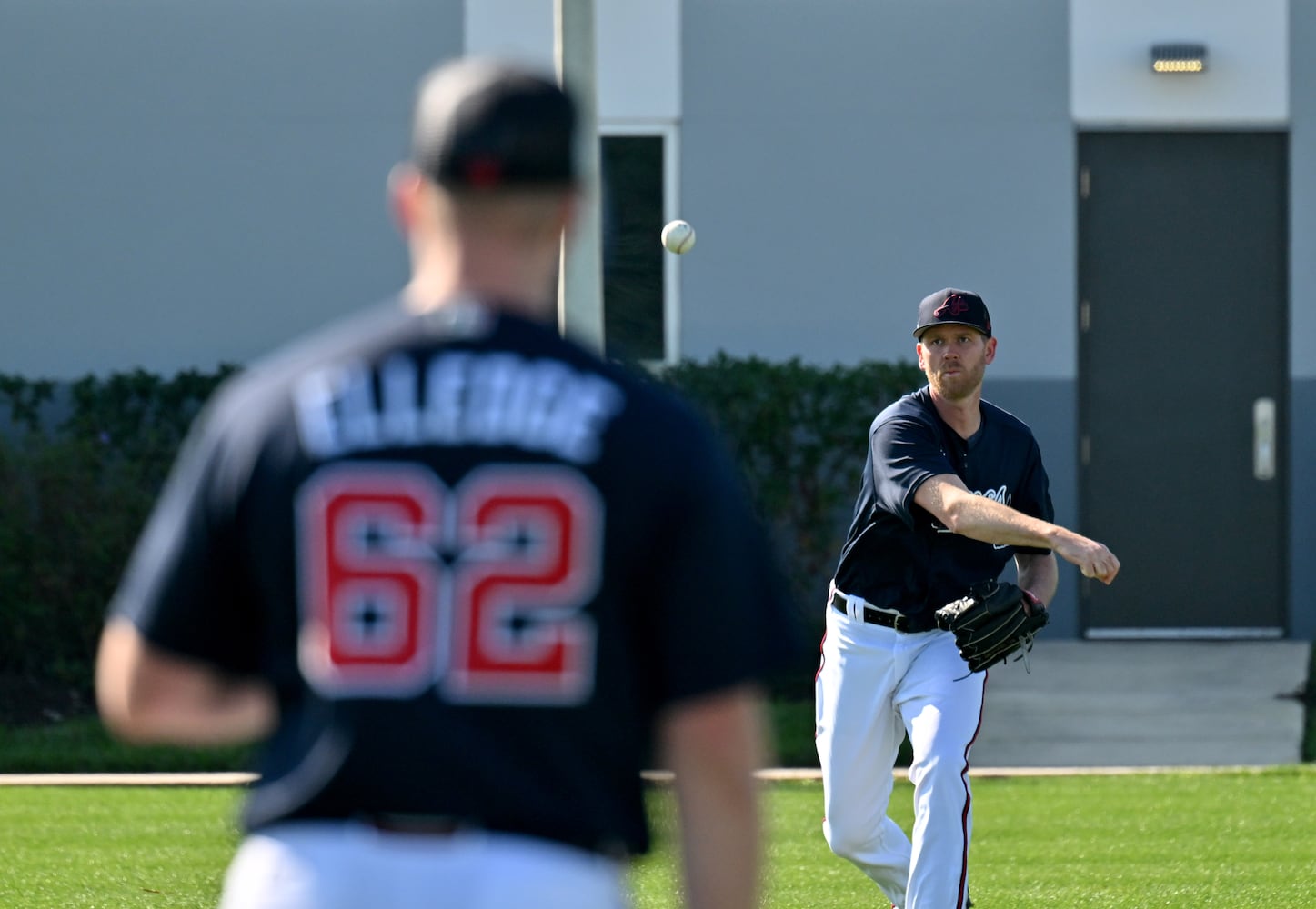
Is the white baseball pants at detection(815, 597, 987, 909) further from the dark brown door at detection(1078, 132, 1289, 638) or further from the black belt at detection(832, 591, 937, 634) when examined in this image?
the dark brown door at detection(1078, 132, 1289, 638)

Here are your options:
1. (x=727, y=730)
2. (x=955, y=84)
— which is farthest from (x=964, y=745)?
(x=955, y=84)

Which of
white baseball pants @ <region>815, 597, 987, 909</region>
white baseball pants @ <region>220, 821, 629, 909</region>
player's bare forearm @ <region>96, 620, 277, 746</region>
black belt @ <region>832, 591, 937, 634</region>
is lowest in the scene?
white baseball pants @ <region>815, 597, 987, 909</region>

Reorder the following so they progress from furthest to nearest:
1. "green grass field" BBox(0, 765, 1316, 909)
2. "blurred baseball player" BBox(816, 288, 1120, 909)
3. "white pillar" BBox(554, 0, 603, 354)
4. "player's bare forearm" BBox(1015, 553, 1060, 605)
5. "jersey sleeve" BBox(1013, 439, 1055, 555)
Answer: "white pillar" BBox(554, 0, 603, 354) < "green grass field" BBox(0, 765, 1316, 909) < "player's bare forearm" BBox(1015, 553, 1060, 605) < "jersey sleeve" BBox(1013, 439, 1055, 555) < "blurred baseball player" BBox(816, 288, 1120, 909)

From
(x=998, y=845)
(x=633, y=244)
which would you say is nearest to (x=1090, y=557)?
(x=998, y=845)

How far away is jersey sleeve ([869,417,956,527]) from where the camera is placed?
616 cm

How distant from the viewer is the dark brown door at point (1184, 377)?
13758 mm

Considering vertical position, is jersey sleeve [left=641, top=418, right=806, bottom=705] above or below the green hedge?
above

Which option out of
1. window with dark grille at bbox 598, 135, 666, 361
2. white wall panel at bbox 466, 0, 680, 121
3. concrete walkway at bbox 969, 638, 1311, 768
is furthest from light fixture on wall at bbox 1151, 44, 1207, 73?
concrete walkway at bbox 969, 638, 1311, 768

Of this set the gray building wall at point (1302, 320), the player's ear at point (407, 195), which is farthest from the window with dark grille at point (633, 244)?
the player's ear at point (407, 195)

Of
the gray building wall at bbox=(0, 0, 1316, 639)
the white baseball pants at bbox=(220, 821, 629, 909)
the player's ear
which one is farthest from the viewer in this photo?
the gray building wall at bbox=(0, 0, 1316, 639)

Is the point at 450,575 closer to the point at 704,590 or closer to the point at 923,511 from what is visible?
the point at 704,590

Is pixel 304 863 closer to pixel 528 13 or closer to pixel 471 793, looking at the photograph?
pixel 471 793

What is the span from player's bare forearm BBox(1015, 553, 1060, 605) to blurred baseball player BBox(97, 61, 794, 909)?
180 inches

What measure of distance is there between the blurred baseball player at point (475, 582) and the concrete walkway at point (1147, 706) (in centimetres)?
921
